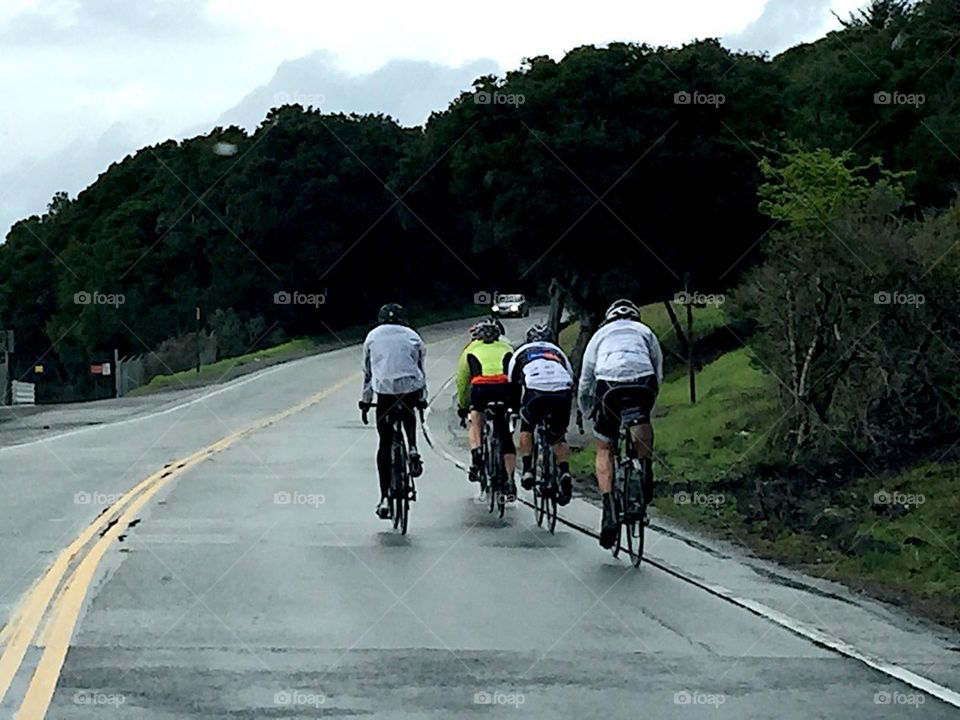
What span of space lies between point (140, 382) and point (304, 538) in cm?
6650

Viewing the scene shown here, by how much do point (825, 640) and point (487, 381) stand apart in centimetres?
820

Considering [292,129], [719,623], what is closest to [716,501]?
[719,623]

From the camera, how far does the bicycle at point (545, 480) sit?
16.8 metres

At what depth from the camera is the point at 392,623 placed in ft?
36.8

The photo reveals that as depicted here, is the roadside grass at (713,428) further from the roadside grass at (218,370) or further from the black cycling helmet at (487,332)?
the roadside grass at (218,370)

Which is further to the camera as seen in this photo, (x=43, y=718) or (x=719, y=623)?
(x=719, y=623)

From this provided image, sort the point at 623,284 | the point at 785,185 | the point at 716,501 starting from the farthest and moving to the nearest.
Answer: the point at 623,284 < the point at 785,185 < the point at 716,501

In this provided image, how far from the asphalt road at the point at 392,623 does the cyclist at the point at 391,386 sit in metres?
0.67

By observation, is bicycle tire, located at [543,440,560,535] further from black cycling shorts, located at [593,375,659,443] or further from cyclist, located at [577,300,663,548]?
black cycling shorts, located at [593,375,659,443]

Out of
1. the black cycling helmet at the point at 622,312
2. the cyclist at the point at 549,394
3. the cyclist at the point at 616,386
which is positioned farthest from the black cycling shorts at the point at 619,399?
the cyclist at the point at 549,394

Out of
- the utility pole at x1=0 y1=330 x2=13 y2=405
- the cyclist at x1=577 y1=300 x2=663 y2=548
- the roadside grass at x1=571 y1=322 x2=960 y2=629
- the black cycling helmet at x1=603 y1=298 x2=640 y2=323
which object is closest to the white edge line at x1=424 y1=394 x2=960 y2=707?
the cyclist at x1=577 y1=300 x2=663 y2=548

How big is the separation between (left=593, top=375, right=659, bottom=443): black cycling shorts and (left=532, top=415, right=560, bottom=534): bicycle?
88.4 inches

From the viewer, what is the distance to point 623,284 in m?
45.3

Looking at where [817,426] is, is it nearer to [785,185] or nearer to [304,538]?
[304,538]
